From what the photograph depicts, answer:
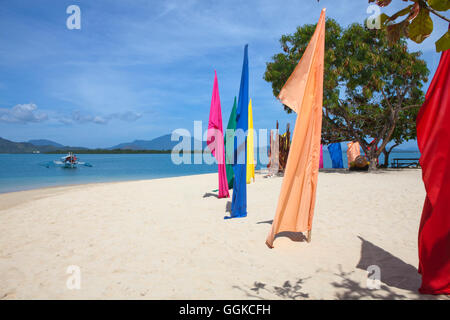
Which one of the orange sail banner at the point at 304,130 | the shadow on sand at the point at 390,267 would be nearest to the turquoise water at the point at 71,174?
the orange sail banner at the point at 304,130

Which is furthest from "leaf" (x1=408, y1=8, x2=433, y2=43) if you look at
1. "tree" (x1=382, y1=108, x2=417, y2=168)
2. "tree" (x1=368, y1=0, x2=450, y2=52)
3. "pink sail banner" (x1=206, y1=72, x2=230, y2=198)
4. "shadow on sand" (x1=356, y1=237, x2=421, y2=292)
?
"tree" (x1=382, y1=108, x2=417, y2=168)

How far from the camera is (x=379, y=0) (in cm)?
138

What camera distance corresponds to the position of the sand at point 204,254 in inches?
121

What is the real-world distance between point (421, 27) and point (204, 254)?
3.82m

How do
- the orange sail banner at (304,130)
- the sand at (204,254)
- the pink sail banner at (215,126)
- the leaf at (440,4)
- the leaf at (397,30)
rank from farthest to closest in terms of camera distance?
the pink sail banner at (215,126) < the orange sail banner at (304,130) < the sand at (204,254) < the leaf at (397,30) < the leaf at (440,4)

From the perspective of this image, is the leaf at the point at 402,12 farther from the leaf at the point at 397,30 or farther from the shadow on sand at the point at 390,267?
the shadow on sand at the point at 390,267

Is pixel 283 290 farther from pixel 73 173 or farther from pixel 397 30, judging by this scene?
pixel 73 173

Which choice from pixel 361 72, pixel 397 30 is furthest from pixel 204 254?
pixel 361 72

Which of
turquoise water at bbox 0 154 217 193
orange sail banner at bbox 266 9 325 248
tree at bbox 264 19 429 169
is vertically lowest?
turquoise water at bbox 0 154 217 193

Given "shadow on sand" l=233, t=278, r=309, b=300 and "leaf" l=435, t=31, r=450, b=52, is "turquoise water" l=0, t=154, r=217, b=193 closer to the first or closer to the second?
"shadow on sand" l=233, t=278, r=309, b=300

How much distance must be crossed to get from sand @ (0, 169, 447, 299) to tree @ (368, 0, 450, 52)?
8.81 ft

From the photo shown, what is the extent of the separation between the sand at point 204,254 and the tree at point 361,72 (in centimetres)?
1011

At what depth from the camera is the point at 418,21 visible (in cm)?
130

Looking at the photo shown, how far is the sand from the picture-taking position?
10.1ft
